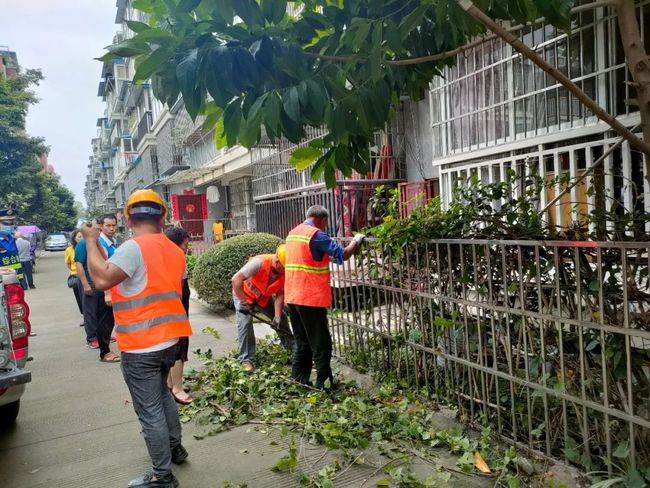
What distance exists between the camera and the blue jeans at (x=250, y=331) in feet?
17.8

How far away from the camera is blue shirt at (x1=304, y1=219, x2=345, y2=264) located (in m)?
4.38

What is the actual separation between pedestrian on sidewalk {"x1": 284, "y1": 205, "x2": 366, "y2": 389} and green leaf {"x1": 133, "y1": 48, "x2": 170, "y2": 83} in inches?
94.5

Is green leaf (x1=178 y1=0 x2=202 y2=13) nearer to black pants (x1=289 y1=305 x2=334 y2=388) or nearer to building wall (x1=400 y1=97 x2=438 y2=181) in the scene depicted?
black pants (x1=289 y1=305 x2=334 y2=388)

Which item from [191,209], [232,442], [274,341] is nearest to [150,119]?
[191,209]

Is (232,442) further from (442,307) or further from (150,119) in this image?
(150,119)

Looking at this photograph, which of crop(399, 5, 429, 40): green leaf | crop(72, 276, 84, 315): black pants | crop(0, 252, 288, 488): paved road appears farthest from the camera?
crop(72, 276, 84, 315): black pants

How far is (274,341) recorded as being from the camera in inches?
256

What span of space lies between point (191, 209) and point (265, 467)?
2082 centimetres

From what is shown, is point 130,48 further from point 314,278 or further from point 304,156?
point 314,278

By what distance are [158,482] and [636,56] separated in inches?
138

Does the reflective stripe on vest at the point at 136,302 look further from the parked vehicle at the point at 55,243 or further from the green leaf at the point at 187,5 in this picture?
the parked vehicle at the point at 55,243

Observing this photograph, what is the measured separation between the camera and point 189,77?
7.14ft

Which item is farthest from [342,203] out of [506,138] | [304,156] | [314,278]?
[304,156]

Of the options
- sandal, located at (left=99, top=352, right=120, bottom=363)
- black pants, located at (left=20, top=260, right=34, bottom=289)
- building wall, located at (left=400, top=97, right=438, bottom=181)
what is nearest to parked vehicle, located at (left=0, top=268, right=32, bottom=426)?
sandal, located at (left=99, top=352, right=120, bottom=363)
